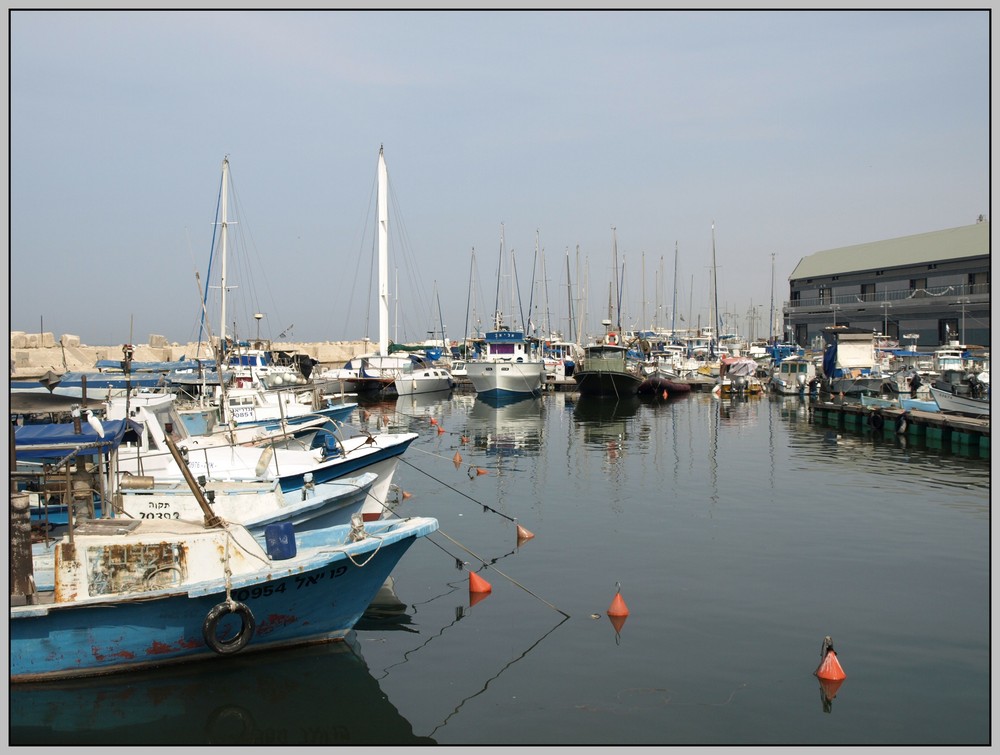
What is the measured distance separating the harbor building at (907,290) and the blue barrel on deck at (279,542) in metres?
60.2

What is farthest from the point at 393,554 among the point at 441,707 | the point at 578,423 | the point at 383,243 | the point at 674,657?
the point at 383,243

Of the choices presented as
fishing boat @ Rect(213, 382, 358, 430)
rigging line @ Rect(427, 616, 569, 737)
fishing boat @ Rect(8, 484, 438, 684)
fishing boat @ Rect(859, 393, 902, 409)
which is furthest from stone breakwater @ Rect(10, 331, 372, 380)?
fishing boat @ Rect(859, 393, 902, 409)

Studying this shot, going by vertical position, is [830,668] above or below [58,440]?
below

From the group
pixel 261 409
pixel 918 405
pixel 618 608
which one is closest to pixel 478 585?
pixel 618 608

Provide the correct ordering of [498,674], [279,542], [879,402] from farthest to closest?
[879,402] < [279,542] < [498,674]

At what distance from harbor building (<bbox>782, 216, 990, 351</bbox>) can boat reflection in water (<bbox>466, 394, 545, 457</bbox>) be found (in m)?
30.3

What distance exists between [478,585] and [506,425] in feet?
94.9

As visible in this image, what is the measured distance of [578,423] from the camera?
44.4 m

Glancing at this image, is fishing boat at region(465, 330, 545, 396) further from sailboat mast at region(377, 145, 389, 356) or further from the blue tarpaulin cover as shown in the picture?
the blue tarpaulin cover

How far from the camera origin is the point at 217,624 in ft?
35.4

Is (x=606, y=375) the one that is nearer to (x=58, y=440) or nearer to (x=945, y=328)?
(x=945, y=328)

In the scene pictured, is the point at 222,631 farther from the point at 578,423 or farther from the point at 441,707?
the point at 578,423

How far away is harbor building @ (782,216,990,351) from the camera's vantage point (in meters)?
63.9

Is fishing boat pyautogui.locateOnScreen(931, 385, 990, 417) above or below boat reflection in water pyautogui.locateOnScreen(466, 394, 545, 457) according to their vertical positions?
above
